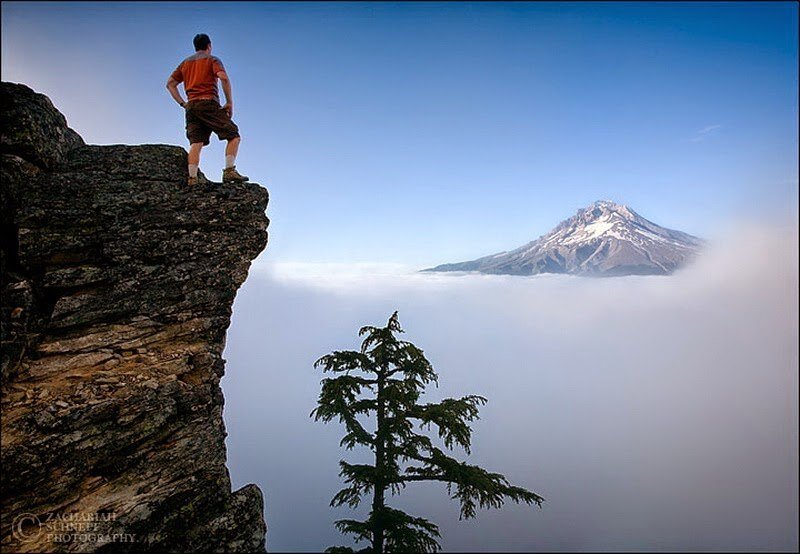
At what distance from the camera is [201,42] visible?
36.5 ft

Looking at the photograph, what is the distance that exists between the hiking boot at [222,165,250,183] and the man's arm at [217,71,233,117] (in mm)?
1660

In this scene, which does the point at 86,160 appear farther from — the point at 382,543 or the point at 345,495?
the point at 382,543

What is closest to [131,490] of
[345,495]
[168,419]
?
[168,419]

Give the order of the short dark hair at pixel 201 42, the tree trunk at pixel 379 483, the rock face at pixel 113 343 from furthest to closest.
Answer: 1. the tree trunk at pixel 379 483
2. the short dark hair at pixel 201 42
3. the rock face at pixel 113 343

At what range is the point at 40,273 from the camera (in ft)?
31.2

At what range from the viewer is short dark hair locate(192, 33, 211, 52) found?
11070 mm

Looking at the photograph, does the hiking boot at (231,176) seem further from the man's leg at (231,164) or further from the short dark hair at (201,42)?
the short dark hair at (201,42)

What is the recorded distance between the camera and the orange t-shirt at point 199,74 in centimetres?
1120

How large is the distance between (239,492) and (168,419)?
270 centimetres

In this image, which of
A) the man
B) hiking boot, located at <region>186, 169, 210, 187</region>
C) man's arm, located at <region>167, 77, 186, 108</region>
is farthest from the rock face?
man's arm, located at <region>167, 77, 186, 108</region>

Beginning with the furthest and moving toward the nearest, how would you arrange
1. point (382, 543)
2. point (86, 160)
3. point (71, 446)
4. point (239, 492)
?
point (382, 543) → point (86, 160) → point (239, 492) → point (71, 446)

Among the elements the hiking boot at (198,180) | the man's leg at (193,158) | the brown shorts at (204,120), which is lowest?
the hiking boot at (198,180)

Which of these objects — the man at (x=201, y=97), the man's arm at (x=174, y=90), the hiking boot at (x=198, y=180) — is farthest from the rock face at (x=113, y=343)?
the man's arm at (x=174, y=90)

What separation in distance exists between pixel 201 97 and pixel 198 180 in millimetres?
2449
